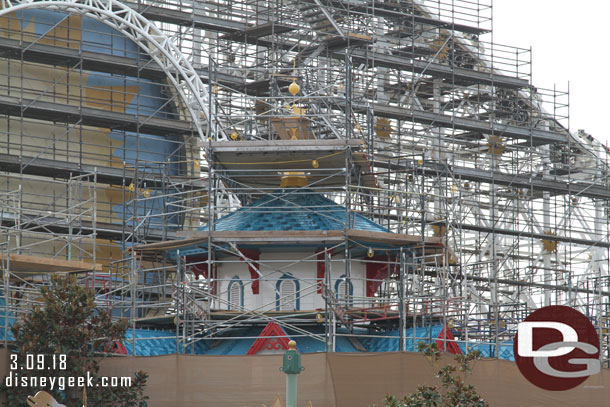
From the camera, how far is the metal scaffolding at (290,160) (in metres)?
36.5

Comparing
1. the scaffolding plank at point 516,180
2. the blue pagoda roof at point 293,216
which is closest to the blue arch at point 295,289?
the blue pagoda roof at point 293,216

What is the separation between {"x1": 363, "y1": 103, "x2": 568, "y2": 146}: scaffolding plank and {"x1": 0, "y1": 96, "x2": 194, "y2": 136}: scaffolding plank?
848cm

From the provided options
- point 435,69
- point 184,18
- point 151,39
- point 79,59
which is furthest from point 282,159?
point 435,69

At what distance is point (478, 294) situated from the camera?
57.4 metres

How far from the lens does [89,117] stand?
5094 cm

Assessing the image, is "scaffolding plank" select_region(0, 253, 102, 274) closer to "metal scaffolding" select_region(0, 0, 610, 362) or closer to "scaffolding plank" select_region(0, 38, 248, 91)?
"metal scaffolding" select_region(0, 0, 610, 362)

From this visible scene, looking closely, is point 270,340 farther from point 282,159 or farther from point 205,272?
point 282,159

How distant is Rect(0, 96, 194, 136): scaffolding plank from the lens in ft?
163

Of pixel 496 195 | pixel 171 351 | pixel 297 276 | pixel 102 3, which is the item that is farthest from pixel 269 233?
pixel 496 195

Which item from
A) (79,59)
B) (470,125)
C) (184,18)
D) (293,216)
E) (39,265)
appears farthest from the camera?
(470,125)

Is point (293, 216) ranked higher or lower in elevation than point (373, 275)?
higher

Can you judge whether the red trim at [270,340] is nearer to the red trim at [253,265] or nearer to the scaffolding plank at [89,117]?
the red trim at [253,265]
